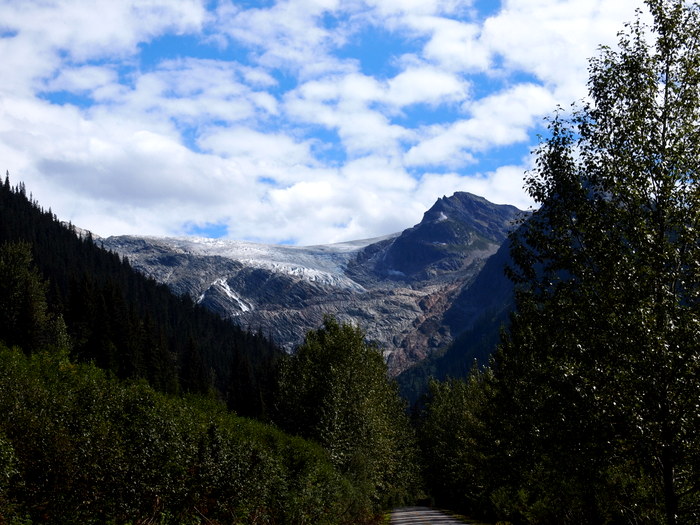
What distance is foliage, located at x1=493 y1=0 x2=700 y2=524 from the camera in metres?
15.9

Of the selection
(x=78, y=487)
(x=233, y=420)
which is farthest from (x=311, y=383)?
(x=78, y=487)

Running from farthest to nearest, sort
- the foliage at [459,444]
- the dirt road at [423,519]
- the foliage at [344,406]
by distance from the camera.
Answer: the foliage at [459,444] < the dirt road at [423,519] < the foliage at [344,406]

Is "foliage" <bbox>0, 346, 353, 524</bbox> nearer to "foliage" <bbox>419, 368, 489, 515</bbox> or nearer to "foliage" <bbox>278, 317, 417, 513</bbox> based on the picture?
"foliage" <bbox>278, 317, 417, 513</bbox>

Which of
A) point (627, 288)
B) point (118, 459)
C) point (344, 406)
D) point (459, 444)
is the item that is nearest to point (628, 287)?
point (627, 288)

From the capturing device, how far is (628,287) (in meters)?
17.0

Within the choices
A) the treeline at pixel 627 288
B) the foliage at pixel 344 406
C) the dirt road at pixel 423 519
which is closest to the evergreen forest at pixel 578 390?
the treeline at pixel 627 288

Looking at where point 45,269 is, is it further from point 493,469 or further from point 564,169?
point 564,169

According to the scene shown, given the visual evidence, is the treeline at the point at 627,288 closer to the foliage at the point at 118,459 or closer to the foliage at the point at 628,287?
the foliage at the point at 628,287

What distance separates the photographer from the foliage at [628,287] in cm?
1590

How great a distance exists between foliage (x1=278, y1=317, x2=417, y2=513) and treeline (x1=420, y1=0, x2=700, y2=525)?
2808 cm

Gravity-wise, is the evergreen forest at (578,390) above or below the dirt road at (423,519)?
above

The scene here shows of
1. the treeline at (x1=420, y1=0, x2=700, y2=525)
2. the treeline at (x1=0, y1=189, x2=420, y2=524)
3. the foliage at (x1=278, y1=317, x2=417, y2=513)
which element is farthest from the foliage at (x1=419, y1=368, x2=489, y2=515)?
the treeline at (x1=420, y1=0, x2=700, y2=525)

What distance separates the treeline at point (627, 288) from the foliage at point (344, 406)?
28.1 meters

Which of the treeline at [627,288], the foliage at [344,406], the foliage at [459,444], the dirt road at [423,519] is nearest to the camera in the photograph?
the treeline at [627,288]
